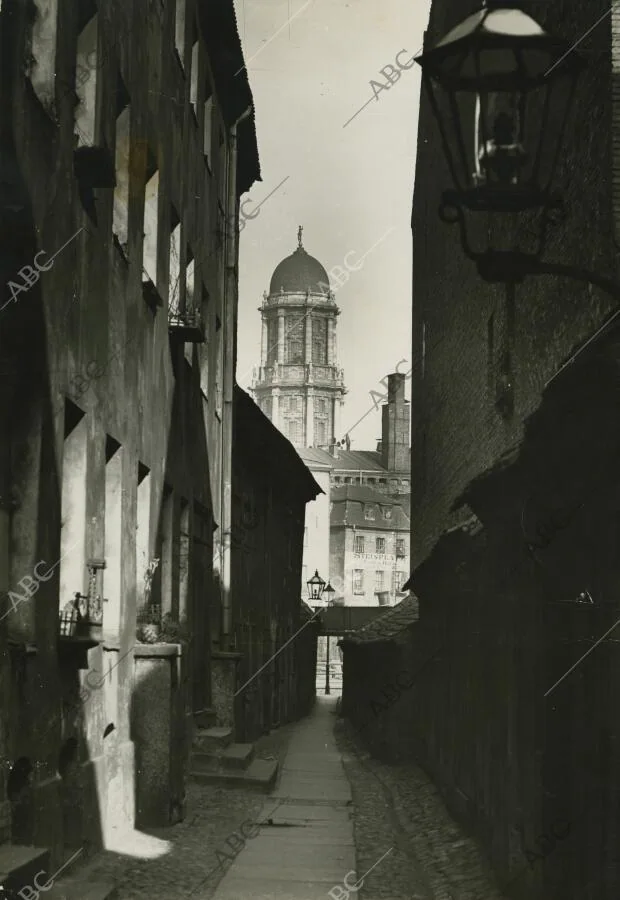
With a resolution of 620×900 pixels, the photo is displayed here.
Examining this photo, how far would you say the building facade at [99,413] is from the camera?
28.2 ft

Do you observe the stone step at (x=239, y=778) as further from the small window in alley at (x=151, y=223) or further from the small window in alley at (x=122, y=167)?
the small window in alley at (x=122, y=167)

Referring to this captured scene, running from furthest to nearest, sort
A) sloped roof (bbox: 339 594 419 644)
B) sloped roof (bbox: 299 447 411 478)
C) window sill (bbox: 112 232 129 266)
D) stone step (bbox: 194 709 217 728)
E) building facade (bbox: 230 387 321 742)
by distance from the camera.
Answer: sloped roof (bbox: 299 447 411 478), sloped roof (bbox: 339 594 419 644), building facade (bbox: 230 387 321 742), stone step (bbox: 194 709 217 728), window sill (bbox: 112 232 129 266)

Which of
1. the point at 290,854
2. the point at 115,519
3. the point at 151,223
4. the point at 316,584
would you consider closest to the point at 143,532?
the point at 115,519

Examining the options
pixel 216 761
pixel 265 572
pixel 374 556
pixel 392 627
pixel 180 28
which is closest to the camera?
pixel 216 761

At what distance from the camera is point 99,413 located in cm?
1102

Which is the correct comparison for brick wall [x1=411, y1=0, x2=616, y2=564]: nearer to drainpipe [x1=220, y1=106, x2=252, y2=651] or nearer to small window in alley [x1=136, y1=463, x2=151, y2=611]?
drainpipe [x1=220, y1=106, x2=252, y2=651]

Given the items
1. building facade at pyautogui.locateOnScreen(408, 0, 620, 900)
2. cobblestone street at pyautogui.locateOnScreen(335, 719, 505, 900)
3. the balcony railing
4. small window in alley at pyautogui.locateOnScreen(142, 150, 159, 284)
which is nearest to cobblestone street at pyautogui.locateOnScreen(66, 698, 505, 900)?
cobblestone street at pyautogui.locateOnScreen(335, 719, 505, 900)

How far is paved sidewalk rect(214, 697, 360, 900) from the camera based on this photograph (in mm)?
10047

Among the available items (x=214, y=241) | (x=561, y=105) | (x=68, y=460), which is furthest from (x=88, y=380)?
(x=214, y=241)

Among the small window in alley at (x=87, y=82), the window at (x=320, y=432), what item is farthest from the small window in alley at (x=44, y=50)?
the window at (x=320, y=432)

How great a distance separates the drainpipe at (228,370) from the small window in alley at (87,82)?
1076 cm

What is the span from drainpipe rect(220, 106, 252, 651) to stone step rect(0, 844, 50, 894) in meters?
13.2

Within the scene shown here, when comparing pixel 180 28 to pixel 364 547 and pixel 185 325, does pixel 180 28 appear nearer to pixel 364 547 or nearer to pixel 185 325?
pixel 185 325

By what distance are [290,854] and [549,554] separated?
4.34 metres
